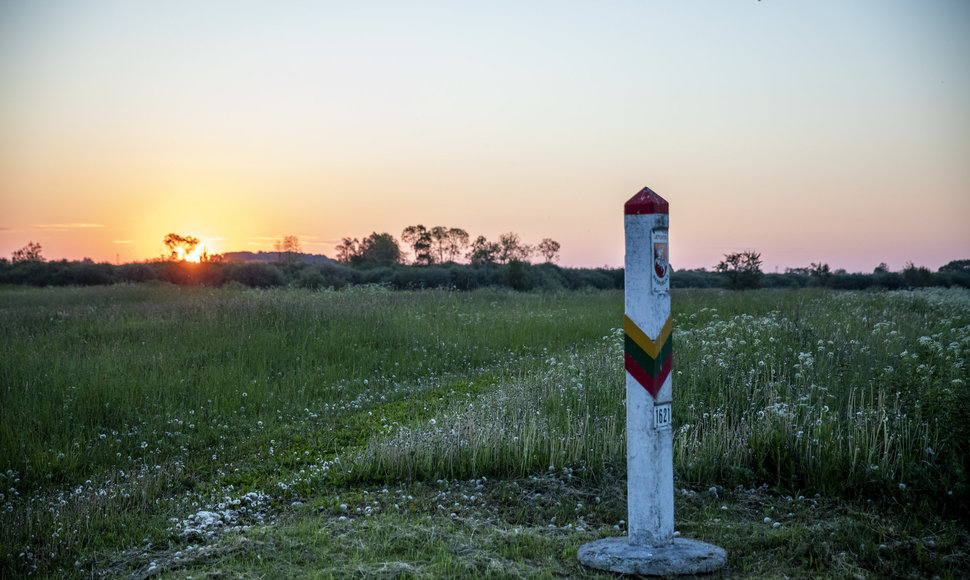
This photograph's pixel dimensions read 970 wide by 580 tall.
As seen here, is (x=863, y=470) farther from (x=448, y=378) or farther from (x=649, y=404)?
(x=448, y=378)

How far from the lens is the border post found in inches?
186

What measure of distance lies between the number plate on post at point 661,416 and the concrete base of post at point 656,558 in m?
0.90

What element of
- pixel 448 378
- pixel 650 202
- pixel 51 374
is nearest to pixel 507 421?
pixel 650 202

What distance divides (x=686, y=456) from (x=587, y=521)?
182cm

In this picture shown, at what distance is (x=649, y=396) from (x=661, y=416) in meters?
0.19

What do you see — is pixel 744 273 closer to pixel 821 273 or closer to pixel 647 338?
pixel 821 273

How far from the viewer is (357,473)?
7320 millimetres

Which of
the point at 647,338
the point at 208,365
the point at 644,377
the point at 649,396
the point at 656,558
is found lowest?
the point at 656,558

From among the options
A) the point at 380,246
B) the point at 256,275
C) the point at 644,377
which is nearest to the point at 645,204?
the point at 644,377

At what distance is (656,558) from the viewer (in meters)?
4.70

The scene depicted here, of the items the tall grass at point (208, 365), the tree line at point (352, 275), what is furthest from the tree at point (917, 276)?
the tall grass at point (208, 365)

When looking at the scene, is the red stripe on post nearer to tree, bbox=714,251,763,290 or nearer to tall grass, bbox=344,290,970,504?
tall grass, bbox=344,290,970,504

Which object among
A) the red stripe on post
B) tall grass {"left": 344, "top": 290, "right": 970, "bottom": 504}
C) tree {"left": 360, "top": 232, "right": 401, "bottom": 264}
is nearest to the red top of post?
the red stripe on post

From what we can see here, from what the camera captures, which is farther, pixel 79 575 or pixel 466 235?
pixel 466 235
